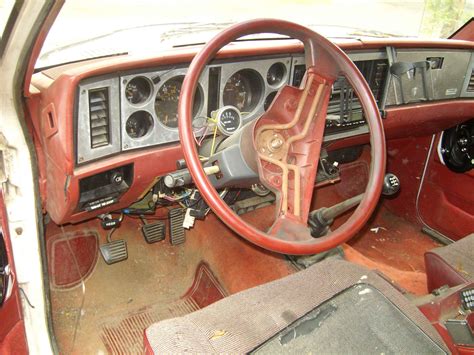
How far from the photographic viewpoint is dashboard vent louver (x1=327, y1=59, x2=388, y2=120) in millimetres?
2234

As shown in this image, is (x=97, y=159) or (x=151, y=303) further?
(x=151, y=303)

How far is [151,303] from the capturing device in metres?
2.50

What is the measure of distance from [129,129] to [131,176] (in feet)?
0.63

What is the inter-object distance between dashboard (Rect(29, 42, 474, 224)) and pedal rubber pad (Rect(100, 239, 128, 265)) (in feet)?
1.33

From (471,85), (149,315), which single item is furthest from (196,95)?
(471,85)

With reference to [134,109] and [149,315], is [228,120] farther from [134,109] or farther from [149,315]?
[149,315]

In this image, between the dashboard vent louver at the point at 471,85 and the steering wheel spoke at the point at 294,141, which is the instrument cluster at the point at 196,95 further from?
the dashboard vent louver at the point at 471,85

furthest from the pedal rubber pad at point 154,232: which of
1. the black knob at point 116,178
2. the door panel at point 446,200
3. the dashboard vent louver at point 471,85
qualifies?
the dashboard vent louver at point 471,85

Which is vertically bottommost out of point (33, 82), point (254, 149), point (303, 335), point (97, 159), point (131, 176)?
point (303, 335)

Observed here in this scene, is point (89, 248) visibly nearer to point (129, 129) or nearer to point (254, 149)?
point (129, 129)

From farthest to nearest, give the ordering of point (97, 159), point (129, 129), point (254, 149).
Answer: point (129, 129)
point (97, 159)
point (254, 149)

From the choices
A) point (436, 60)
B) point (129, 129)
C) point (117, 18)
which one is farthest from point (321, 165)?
point (117, 18)

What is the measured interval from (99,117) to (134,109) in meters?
0.13

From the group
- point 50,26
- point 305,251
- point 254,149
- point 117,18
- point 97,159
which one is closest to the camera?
point 50,26
